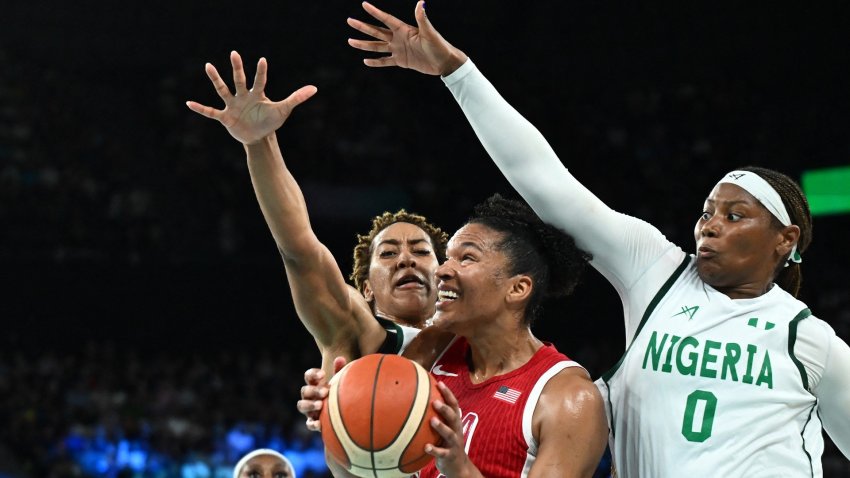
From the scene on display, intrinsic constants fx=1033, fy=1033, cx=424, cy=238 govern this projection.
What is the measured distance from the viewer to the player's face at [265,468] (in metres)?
6.59

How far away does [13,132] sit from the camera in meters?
14.3

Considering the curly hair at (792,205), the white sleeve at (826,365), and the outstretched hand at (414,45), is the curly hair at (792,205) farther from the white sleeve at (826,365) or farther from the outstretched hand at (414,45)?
the outstretched hand at (414,45)

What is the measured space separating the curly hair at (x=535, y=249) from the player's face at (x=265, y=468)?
3345mm

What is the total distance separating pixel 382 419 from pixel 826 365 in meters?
1.49

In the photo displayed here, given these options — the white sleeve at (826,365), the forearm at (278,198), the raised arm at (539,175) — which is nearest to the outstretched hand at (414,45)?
the raised arm at (539,175)

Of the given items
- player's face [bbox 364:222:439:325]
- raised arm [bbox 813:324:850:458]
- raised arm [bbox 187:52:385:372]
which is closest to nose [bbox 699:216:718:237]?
raised arm [bbox 813:324:850:458]

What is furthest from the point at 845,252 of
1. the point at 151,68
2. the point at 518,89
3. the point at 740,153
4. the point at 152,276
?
the point at 151,68

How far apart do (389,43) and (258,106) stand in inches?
20.8

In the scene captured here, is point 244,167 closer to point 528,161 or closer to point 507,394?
point 528,161

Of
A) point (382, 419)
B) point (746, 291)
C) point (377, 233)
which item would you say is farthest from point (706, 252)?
point (377, 233)

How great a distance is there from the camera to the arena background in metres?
11.7

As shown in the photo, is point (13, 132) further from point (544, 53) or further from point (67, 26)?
point (544, 53)

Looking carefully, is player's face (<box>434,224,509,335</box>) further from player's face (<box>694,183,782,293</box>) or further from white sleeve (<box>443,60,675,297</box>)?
player's face (<box>694,183,782,293</box>)

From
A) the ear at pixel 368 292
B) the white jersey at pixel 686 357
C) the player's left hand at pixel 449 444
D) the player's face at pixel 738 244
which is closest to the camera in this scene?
the player's left hand at pixel 449 444
